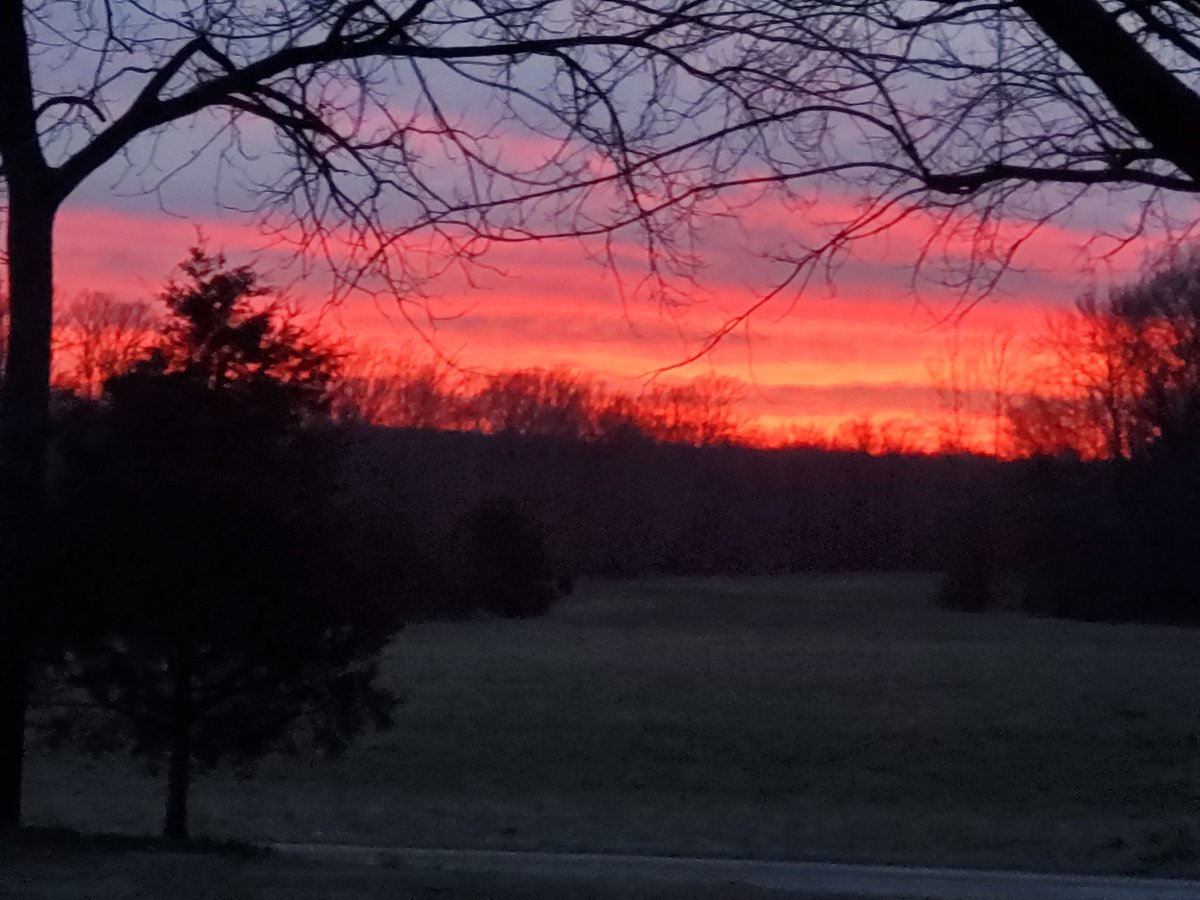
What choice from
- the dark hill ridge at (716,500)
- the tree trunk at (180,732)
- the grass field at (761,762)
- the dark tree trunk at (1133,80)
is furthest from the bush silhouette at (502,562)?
the dark tree trunk at (1133,80)

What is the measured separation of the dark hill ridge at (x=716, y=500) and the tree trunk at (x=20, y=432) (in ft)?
187

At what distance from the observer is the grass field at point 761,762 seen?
17281 mm

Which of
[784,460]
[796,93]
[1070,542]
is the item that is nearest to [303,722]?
[796,93]

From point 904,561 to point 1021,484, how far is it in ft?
88.5

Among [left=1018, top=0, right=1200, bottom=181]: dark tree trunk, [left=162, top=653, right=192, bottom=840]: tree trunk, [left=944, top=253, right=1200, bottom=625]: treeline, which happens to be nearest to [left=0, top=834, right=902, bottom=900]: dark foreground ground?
Answer: [left=162, top=653, right=192, bottom=840]: tree trunk

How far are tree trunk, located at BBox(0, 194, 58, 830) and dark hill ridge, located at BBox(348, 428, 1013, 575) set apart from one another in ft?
187

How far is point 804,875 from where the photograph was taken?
13.5 metres

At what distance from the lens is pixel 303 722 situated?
42.4ft

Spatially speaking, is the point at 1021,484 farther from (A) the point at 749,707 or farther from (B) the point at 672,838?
(B) the point at 672,838

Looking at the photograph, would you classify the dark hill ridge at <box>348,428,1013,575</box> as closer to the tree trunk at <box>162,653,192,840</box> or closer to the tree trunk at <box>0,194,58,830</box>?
the tree trunk at <box>162,653,192,840</box>

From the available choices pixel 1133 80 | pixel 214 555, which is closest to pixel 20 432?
pixel 214 555

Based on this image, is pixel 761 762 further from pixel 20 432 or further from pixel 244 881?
pixel 244 881

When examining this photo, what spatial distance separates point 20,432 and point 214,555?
1647mm

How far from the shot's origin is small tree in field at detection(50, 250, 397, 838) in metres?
11.1
